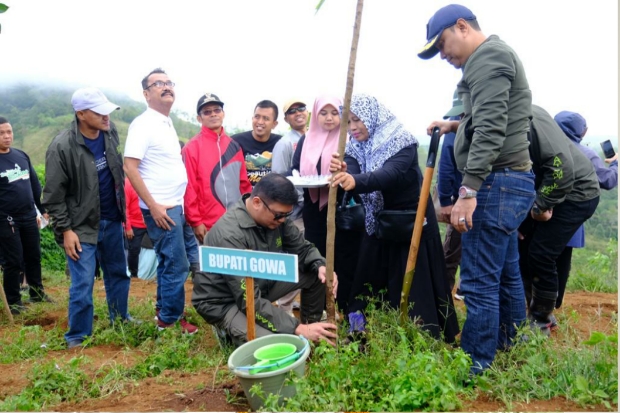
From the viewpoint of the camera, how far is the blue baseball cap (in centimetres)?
299

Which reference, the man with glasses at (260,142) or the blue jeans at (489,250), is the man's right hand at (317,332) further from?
the man with glasses at (260,142)

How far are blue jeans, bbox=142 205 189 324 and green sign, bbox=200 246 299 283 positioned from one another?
1437 mm

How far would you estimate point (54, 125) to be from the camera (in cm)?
1251

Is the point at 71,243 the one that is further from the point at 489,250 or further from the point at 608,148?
the point at 608,148

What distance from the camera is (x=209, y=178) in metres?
4.80

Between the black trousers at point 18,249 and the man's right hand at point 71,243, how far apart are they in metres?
1.65

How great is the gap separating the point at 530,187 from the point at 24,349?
137 inches

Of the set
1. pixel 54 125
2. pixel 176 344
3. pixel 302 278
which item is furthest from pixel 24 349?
pixel 54 125

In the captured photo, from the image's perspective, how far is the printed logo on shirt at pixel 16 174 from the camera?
5.44 metres

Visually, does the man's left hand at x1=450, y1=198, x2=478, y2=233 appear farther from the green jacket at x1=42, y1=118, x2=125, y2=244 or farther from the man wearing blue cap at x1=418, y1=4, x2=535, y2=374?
the green jacket at x1=42, y1=118, x2=125, y2=244

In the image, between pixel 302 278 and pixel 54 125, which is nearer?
pixel 302 278

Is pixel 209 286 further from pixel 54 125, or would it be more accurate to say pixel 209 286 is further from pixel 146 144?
pixel 54 125

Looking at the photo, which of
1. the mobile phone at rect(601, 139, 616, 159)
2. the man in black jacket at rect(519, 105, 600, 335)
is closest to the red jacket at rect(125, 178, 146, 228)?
the man in black jacket at rect(519, 105, 600, 335)

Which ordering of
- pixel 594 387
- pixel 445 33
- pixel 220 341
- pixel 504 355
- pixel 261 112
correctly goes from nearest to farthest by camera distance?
pixel 594 387 < pixel 445 33 < pixel 504 355 < pixel 220 341 < pixel 261 112
